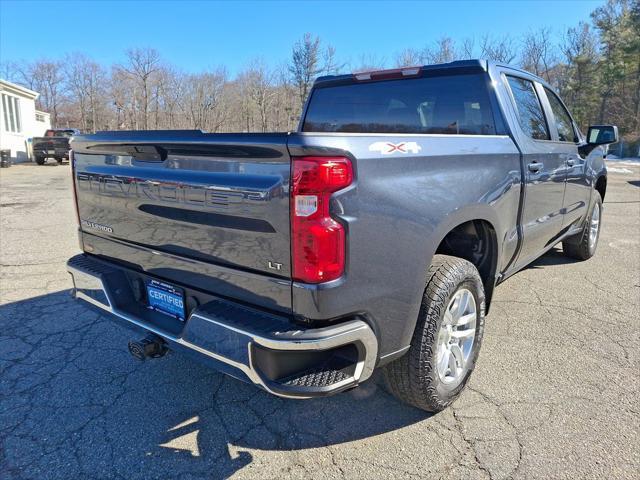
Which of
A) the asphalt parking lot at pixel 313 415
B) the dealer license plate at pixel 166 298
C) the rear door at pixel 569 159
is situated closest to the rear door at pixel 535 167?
the rear door at pixel 569 159

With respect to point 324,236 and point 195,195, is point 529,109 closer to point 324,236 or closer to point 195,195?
point 324,236

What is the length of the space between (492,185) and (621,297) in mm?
2656

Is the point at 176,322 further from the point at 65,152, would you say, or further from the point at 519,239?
the point at 65,152

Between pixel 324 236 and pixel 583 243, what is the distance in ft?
15.8

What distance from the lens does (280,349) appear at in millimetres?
1792

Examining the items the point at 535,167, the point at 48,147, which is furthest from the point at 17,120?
the point at 535,167

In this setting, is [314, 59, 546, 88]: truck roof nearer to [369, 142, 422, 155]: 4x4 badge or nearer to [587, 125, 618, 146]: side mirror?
[369, 142, 422, 155]: 4x4 badge

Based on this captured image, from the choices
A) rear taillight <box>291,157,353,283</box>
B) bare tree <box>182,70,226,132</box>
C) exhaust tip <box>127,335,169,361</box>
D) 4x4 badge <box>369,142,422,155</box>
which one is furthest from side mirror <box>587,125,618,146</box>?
bare tree <box>182,70,226,132</box>

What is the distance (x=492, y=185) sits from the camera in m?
2.71

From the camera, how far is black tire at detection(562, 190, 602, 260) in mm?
5270

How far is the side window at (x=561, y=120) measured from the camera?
13.3ft

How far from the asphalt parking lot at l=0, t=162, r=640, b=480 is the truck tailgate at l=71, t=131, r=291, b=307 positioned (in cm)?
87

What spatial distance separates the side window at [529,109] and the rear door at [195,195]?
2.27 m

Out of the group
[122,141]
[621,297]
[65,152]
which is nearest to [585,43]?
[65,152]
